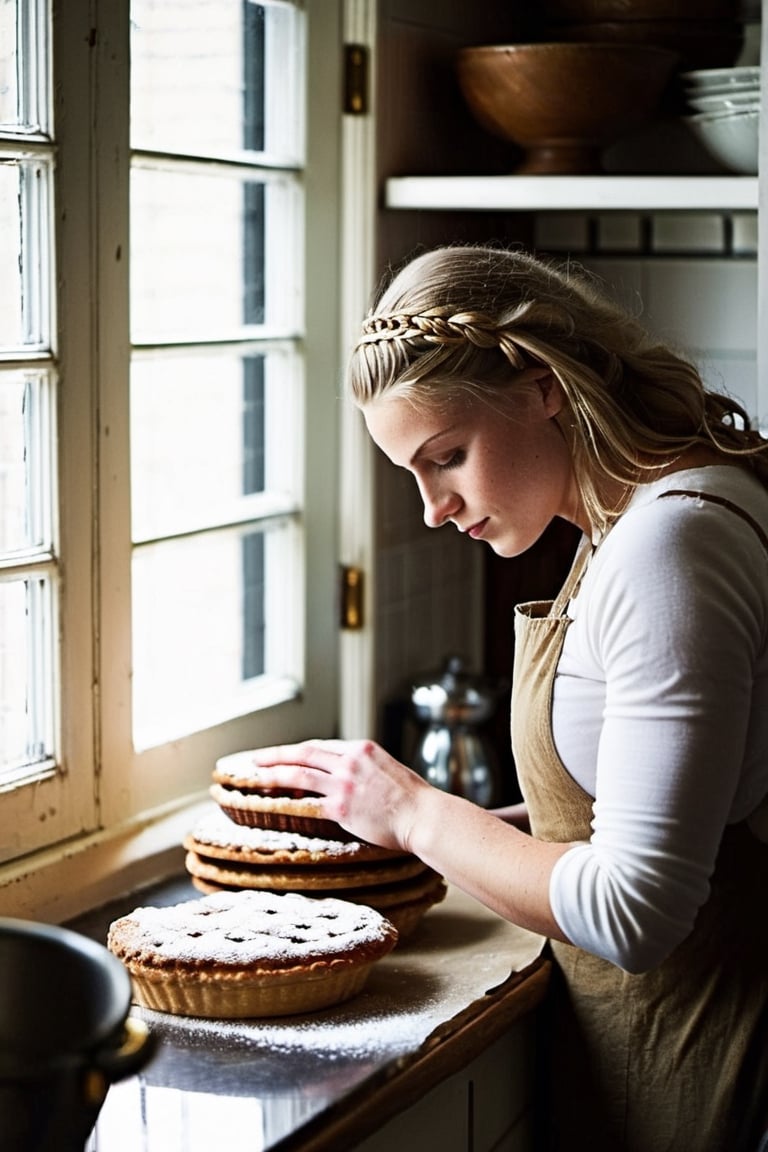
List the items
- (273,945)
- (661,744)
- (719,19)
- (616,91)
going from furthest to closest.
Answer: (719,19), (616,91), (273,945), (661,744)

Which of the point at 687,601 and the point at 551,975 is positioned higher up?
the point at 687,601

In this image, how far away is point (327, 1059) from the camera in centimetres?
152

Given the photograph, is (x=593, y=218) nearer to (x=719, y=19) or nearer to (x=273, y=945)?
(x=719, y=19)

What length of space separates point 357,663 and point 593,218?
2.92ft

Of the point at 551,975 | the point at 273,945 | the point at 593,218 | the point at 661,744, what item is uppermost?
the point at 593,218

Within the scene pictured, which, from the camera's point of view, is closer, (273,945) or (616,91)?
(273,945)

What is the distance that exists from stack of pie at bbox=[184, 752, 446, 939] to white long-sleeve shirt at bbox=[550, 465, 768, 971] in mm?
344

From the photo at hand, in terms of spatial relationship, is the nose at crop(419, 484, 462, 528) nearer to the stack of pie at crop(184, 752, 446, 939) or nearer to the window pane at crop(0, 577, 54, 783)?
the stack of pie at crop(184, 752, 446, 939)

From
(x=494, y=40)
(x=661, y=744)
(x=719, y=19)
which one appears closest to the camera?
(x=661, y=744)

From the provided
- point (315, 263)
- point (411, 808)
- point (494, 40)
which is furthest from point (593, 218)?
point (411, 808)

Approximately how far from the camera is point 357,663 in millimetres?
2469

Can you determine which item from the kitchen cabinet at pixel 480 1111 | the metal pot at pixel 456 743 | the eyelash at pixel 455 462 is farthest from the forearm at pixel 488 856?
the metal pot at pixel 456 743

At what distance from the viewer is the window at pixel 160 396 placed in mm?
1832

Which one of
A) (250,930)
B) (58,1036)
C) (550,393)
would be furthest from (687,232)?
(58,1036)
